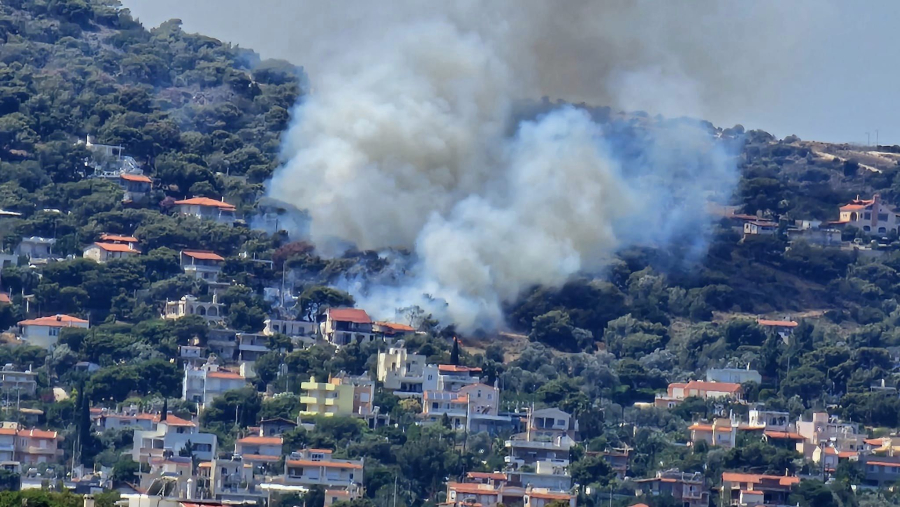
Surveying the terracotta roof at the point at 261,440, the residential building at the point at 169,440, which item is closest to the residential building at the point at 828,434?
the terracotta roof at the point at 261,440

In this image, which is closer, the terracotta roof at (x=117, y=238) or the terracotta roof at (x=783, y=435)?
the terracotta roof at (x=783, y=435)

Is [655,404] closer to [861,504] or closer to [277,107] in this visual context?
[861,504]

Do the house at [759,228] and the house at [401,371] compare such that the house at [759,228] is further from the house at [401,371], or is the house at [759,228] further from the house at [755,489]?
the house at [755,489]

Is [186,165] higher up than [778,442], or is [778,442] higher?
[186,165]

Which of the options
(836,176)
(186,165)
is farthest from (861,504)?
(836,176)

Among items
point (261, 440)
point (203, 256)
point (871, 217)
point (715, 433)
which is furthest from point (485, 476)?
point (871, 217)

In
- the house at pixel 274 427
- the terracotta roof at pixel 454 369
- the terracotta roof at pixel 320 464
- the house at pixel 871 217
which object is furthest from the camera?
the house at pixel 871 217
